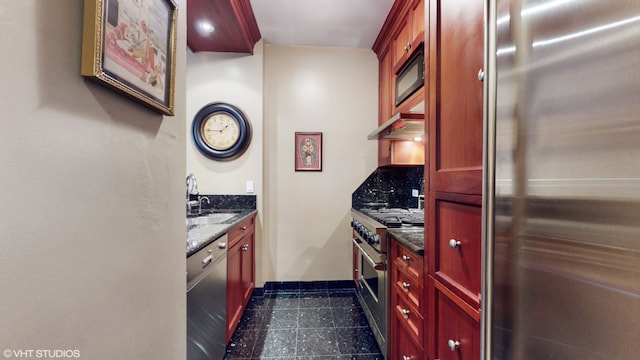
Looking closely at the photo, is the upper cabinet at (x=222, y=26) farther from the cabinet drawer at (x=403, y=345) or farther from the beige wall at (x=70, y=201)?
the cabinet drawer at (x=403, y=345)

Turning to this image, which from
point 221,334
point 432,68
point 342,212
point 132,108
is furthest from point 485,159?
point 342,212

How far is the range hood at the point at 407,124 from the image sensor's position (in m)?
1.61

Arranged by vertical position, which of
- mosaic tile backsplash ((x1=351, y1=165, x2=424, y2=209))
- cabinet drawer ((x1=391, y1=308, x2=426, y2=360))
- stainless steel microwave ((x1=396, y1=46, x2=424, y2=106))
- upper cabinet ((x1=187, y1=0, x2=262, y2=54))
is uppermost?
upper cabinet ((x1=187, y1=0, x2=262, y2=54))

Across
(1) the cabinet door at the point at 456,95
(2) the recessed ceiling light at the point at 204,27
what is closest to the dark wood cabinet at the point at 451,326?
(1) the cabinet door at the point at 456,95

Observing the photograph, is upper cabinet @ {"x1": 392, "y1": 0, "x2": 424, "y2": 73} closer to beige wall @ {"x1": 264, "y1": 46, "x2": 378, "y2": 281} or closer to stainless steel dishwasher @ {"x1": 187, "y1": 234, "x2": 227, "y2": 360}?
beige wall @ {"x1": 264, "y1": 46, "x2": 378, "y2": 281}

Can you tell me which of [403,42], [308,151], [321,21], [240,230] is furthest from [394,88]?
[240,230]

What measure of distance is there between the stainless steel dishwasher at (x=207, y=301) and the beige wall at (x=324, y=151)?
3.91 ft

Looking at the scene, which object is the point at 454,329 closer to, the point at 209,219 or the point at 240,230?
the point at 240,230

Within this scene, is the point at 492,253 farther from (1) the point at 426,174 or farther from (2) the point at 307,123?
(2) the point at 307,123

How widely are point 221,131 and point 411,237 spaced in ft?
6.71

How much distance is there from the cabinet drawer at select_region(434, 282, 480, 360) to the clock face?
86.5 inches

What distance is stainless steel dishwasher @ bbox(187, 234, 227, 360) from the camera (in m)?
1.09

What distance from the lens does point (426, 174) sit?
115cm

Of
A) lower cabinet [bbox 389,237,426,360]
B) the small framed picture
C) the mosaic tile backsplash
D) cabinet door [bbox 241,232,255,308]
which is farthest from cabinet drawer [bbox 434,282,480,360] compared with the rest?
the small framed picture
